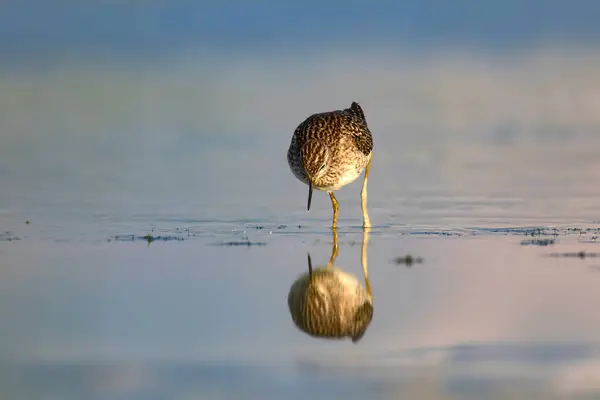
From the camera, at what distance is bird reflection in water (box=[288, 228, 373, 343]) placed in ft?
26.0

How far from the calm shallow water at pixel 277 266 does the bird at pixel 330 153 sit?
45cm

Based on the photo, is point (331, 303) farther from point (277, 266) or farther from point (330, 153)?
point (330, 153)

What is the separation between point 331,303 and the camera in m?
8.70

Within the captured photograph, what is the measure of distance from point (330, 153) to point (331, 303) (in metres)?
4.99

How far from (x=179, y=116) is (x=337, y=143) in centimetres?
1141

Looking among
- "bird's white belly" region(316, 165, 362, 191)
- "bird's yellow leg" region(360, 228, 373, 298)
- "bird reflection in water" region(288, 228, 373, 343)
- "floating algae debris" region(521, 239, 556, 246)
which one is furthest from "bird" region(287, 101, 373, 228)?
"bird reflection in water" region(288, 228, 373, 343)

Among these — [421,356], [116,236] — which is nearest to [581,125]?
[116,236]

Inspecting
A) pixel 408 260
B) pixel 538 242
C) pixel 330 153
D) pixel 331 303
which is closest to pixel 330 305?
pixel 331 303

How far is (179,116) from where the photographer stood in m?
24.7

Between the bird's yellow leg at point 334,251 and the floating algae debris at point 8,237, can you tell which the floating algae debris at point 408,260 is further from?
the floating algae debris at point 8,237

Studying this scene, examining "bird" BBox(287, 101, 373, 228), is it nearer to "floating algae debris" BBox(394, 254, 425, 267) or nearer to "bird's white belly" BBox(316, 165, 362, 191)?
"bird's white belly" BBox(316, 165, 362, 191)

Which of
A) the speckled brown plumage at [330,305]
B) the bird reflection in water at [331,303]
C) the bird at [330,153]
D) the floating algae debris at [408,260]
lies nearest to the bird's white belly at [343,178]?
the bird at [330,153]

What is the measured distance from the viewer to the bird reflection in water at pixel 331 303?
7926 mm

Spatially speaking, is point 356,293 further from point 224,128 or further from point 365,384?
point 224,128
